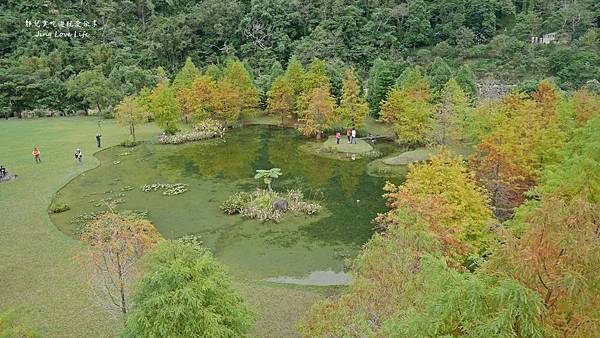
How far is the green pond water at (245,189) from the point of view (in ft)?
71.3

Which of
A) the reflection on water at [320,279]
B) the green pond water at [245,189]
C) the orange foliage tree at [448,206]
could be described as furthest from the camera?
the green pond water at [245,189]

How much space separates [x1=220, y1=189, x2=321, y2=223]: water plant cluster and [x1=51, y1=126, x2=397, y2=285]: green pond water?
472mm

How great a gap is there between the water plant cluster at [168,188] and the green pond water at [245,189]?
0.44 m

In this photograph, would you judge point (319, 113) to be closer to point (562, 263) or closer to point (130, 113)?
point (130, 113)

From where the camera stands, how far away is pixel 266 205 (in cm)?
2648

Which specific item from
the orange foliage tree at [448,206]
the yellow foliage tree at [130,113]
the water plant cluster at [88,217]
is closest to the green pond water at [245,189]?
the water plant cluster at [88,217]

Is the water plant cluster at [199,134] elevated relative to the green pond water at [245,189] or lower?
elevated

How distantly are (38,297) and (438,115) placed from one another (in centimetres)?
2803

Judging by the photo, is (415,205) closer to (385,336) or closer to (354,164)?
(385,336)

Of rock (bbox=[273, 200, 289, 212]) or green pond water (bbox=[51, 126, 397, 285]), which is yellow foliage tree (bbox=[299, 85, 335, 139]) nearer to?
green pond water (bbox=[51, 126, 397, 285])

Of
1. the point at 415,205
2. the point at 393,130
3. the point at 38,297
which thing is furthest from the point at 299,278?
the point at 393,130

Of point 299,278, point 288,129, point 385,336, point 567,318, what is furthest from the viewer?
point 288,129

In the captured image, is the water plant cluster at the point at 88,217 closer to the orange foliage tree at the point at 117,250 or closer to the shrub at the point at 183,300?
the orange foliage tree at the point at 117,250

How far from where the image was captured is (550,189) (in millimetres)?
16953
